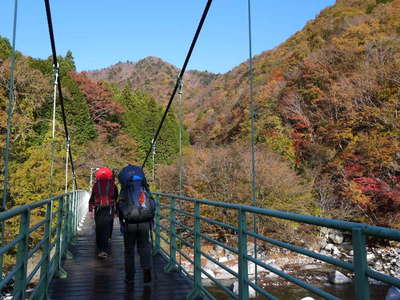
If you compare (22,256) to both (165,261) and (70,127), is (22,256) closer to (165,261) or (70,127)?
(165,261)

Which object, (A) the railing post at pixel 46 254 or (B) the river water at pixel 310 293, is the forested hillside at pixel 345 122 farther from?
(A) the railing post at pixel 46 254

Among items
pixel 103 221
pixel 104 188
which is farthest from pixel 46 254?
pixel 103 221

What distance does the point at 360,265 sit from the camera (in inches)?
52.2

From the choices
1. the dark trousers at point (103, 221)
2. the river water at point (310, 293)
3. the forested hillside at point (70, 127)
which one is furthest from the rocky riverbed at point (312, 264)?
the dark trousers at point (103, 221)

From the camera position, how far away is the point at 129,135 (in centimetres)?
4422

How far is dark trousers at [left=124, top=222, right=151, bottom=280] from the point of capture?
146 inches

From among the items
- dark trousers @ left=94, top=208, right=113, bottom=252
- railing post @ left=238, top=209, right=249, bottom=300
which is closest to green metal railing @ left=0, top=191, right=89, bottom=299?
dark trousers @ left=94, top=208, right=113, bottom=252

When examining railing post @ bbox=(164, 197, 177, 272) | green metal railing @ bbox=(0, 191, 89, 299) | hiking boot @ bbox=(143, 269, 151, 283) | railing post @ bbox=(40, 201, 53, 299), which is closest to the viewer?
green metal railing @ bbox=(0, 191, 89, 299)

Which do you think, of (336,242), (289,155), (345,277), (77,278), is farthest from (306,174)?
(77,278)

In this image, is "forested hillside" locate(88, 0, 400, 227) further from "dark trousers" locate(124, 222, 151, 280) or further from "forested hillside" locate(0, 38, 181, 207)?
"dark trousers" locate(124, 222, 151, 280)

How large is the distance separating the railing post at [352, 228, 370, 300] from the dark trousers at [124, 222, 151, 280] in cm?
260

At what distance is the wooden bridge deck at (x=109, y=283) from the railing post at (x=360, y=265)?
2317 mm

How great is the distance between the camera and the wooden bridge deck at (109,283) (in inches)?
139

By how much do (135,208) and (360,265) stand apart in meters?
2.48
